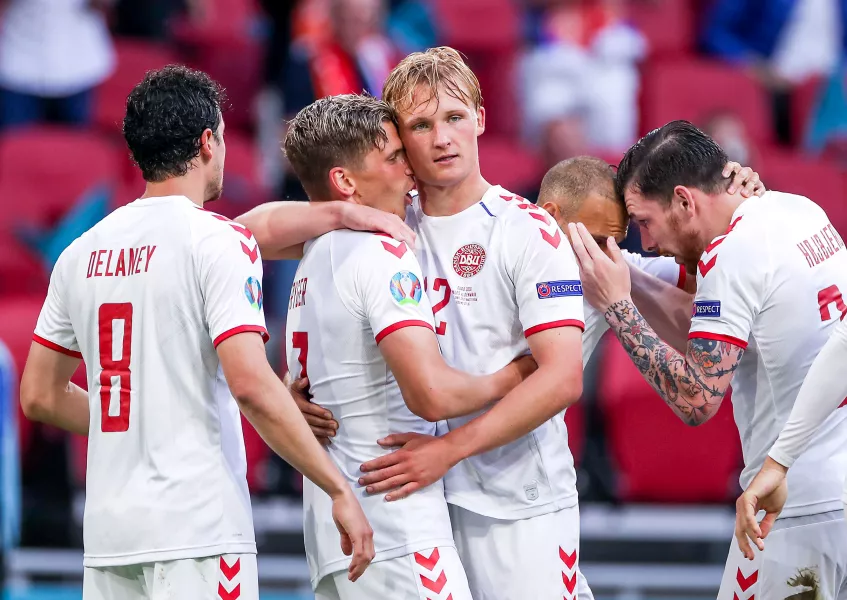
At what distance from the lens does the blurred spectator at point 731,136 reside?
9.10m

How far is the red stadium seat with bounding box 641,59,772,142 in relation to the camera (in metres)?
9.99

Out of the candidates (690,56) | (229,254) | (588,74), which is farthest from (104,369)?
(690,56)

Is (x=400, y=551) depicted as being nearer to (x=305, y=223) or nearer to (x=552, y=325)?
(x=552, y=325)

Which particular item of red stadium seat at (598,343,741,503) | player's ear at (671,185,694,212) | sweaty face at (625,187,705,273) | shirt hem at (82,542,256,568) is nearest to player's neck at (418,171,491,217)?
sweaty face at (625,187,705,273)

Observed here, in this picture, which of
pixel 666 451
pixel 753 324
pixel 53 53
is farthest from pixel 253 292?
pixel 53 53

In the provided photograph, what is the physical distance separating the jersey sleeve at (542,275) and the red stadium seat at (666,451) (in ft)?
11.9

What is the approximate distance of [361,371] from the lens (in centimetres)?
382

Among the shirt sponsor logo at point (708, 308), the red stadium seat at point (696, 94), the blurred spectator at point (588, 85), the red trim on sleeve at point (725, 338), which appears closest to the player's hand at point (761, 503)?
the red trim on sleeve at point (725, 338)

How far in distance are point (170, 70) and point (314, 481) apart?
1.45m

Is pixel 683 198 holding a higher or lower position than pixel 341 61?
lower

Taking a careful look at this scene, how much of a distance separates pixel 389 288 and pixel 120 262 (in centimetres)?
87

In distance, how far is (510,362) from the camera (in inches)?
156

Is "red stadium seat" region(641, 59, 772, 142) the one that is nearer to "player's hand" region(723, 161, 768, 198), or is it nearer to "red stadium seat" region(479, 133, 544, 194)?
"red stadium seat" region(479, 133, 544, 194)

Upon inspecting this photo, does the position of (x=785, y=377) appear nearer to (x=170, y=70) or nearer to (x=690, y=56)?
(x=170, y=70)
